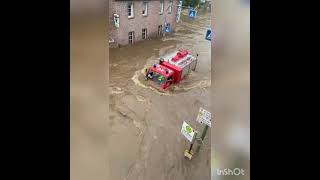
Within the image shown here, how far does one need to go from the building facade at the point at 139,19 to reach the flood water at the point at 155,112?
0.06 metres

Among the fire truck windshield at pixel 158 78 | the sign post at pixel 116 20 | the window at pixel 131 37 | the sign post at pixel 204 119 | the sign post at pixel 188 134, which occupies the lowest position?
the sign post at pixel 188 134

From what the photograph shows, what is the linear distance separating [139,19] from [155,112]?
551 mm

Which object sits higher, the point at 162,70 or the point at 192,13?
the point at 192,13

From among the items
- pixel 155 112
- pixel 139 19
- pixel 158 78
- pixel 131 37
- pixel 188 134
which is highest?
pixel 139 19

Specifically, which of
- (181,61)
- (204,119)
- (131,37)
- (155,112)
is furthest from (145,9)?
(204,119)

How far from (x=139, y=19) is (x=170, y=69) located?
1.13 ft

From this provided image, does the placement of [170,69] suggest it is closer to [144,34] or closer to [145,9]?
[144,34]

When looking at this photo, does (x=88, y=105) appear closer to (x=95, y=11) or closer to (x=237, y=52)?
(x=95, y=11)

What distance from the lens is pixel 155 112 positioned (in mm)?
2576

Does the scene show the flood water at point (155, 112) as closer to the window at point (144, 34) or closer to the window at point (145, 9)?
the window at point (144, 34)

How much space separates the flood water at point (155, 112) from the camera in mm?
2551

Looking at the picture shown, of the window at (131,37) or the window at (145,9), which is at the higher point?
the window at (145,9)

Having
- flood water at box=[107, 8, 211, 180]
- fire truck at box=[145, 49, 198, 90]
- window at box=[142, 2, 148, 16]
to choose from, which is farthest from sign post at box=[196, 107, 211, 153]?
window at box=[142, 2, 148, 16]

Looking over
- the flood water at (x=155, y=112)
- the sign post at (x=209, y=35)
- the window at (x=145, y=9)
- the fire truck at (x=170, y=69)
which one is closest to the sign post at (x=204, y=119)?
the flood water at (x=155, y=112)
